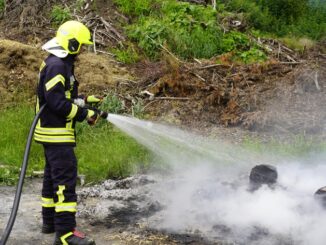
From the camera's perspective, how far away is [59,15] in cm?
1238

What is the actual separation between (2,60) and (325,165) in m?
6.36

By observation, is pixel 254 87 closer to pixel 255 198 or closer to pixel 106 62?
pixel 106 62

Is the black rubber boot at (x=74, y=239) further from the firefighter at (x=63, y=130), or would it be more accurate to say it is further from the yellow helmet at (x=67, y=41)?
the yellow helmet at (x=67, y=41)

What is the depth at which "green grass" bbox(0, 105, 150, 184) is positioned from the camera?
7.12 meters

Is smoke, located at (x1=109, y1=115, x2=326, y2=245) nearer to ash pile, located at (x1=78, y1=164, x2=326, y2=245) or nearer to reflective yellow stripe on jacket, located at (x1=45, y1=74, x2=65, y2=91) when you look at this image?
ash pile, located at (x1=78, y1=164, x2=326, y2=245)

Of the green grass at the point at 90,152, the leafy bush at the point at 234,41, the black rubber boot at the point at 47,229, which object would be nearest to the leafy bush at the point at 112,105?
the green grass at the point at 90,152

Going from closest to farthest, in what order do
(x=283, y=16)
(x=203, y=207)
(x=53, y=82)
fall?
1. (x=53, y=82)
2. (x=203, y=207)
3. (x=283, y=16)

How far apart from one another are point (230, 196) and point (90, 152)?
8.10ft

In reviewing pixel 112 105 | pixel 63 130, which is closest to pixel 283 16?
pixel 112 105

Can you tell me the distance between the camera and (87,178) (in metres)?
7.01

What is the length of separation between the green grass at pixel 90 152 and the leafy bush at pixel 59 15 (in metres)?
3.94

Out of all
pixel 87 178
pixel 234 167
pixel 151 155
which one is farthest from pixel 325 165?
pixel 87 178

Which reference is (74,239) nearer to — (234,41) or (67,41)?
(67,41)

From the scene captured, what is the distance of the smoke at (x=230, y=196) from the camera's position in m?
5.18
